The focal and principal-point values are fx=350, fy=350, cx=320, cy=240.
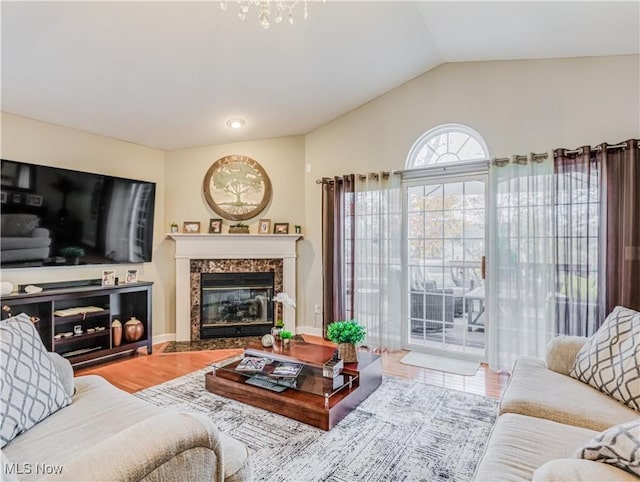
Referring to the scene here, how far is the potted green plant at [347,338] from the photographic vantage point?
2834mm

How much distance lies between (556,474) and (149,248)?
4543mm

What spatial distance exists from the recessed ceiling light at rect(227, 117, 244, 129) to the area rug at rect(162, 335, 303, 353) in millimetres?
2729

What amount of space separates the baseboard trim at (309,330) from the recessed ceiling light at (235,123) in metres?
2.83

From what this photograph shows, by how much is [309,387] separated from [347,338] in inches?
18.7

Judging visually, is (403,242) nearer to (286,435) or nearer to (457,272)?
(457,272)

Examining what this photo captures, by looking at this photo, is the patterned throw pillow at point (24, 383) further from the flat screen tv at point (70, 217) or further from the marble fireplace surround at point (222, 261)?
the marble fireplace surround at point (222, 261)

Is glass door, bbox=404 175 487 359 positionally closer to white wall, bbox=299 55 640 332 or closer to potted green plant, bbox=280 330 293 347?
white wall, bbox=299 55 640 332

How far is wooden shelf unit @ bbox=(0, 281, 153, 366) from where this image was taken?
3.33 m

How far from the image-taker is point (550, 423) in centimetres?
164

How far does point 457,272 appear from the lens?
393 cm

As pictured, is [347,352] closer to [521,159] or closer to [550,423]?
[550,423]

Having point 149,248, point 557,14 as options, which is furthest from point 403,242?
point 149,248

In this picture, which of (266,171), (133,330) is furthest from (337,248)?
(133,330)

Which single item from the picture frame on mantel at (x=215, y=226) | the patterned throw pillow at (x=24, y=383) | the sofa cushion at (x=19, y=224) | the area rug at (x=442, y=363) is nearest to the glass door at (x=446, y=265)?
A: the area rug at (x=442, y=363)
